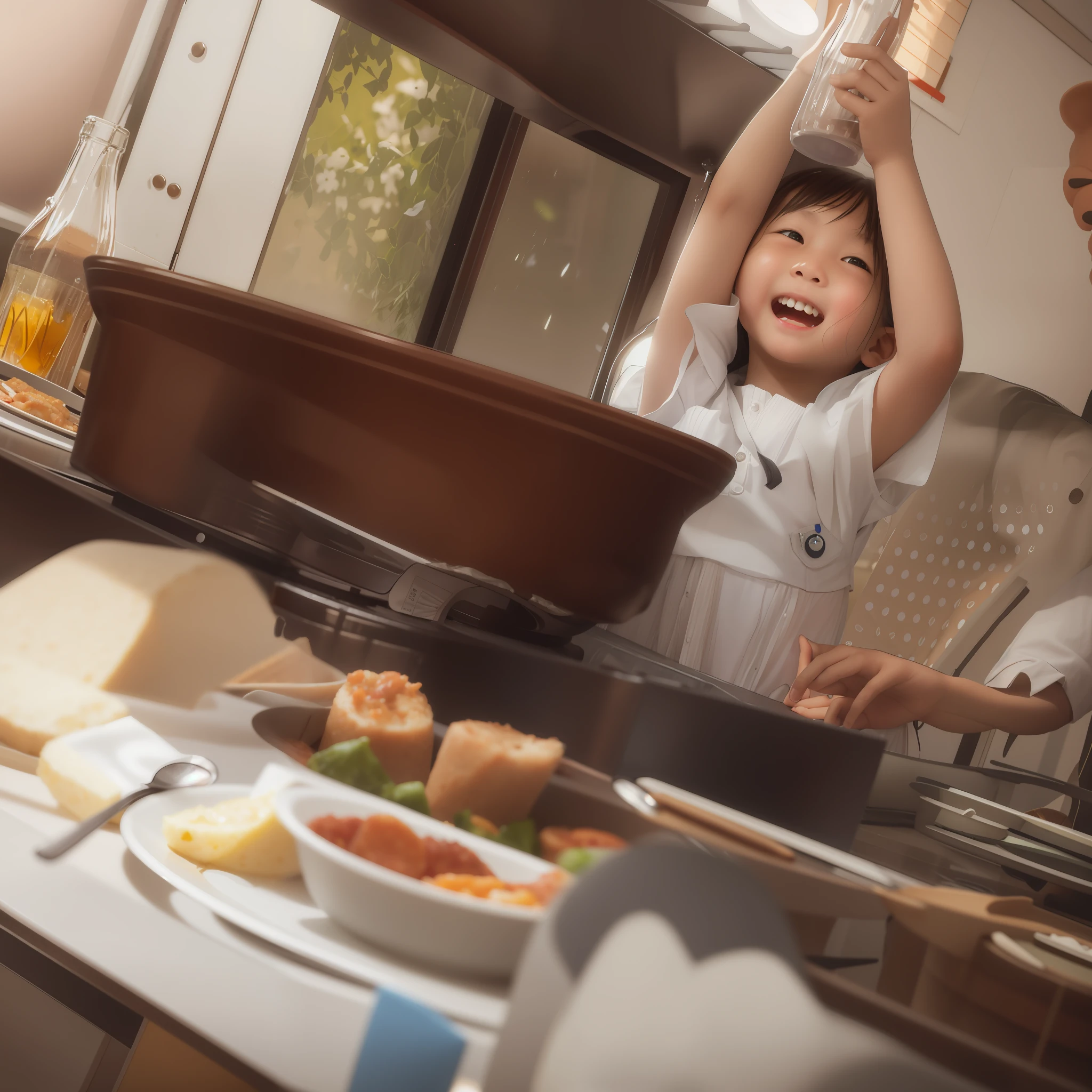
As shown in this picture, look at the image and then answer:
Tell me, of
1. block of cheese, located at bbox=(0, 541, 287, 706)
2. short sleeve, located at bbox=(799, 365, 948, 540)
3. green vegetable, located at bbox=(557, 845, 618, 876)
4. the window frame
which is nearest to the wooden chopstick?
green vegetable, located at bbox=(557, 845, 618, 876)

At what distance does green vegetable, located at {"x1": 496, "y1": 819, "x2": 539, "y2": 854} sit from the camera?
Answer: 0.71 feet

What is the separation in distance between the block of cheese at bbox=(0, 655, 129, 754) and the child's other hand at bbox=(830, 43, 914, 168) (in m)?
0.54

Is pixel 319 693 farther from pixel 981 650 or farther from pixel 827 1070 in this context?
pixel 981 650

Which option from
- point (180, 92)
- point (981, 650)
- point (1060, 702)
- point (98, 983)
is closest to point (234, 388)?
point (98, 983)

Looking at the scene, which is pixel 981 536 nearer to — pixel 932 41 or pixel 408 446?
pixel 932 41

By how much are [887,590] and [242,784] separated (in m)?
1.27

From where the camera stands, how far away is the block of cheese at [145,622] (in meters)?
0.29

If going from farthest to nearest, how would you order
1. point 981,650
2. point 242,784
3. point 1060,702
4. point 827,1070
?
point 981,650
point 1060,702
point 242,784
point 827,1070

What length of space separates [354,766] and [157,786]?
0.18 ft

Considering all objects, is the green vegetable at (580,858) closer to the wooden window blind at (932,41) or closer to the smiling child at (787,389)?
the smiling child at (787,389)

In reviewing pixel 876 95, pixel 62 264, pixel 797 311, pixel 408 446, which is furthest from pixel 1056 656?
pixel 62 264

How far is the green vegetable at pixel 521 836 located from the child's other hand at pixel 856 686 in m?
0.34

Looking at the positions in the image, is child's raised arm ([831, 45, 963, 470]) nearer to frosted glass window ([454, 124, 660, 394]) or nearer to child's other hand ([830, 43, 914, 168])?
child's other hand ([830, 43, 914, 168])

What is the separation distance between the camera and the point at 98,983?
0.19 meters
